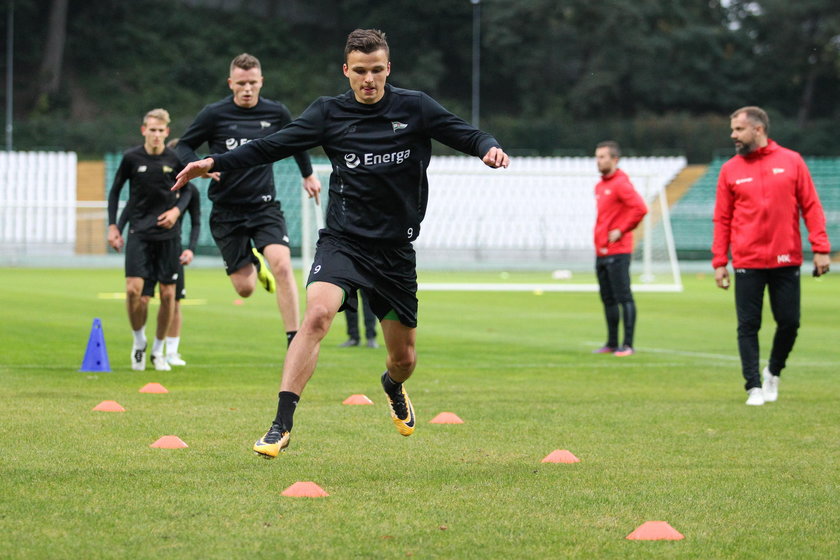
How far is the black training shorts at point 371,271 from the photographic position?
20.6 feet

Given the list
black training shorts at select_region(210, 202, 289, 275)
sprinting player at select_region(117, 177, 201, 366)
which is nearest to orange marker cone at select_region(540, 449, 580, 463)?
black training shorts at select_region(210, 202, 289, 275)

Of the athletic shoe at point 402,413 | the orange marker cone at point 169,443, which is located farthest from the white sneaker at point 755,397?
the orange marker cone at point 169,443

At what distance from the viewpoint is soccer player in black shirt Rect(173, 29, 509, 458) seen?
6.27 meters

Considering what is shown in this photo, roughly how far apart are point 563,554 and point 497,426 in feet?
10.6

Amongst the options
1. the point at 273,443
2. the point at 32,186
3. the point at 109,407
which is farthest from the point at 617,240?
the point at 32,186

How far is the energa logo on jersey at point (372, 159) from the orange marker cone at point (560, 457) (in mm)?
1659

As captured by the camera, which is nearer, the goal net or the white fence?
the goal net

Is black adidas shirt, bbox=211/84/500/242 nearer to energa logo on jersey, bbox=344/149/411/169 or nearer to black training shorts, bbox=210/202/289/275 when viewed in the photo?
energa logo on jersey, bbox=344/149/411/169

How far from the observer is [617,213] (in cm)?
1301

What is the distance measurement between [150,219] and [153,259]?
1.10 feet

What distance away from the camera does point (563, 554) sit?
4520 mm

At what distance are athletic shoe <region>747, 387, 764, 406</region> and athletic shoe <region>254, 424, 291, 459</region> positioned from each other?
4.25 metres

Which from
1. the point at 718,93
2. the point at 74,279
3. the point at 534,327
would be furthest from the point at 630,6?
the point at 534,327

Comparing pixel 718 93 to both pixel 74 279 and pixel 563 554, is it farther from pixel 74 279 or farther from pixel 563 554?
pixel 563 554
